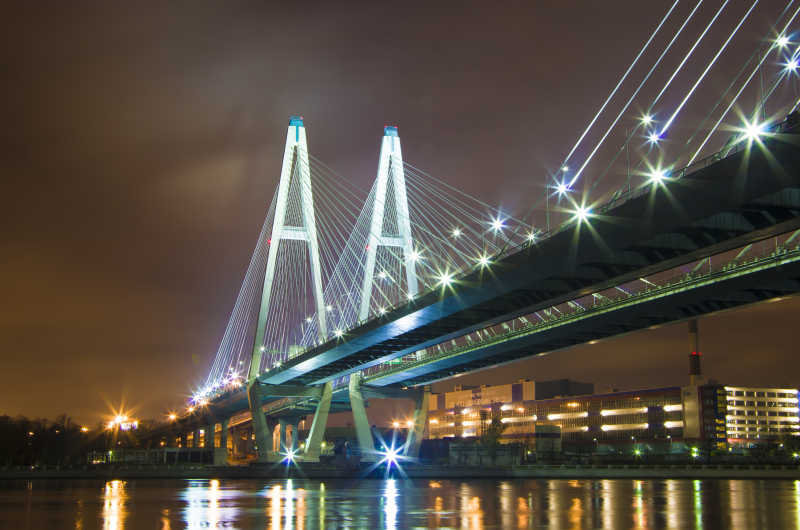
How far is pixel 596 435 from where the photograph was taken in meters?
138

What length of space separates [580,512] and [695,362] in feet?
404

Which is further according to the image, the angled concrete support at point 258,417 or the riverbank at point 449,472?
the angled concrete support at point 258,417

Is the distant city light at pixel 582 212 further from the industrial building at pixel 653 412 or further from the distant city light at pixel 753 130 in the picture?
the industrial building at pixel 653 412

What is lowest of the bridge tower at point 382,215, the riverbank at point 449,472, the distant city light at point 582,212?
the riverbank at point 449,472

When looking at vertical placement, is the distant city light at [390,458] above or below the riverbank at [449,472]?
above

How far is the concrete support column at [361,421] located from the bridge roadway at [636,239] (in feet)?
70.7

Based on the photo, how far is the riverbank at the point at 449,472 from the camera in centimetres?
5633

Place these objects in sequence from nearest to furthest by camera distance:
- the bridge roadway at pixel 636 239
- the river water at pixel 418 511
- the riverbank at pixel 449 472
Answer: the river water at pixel 418 511, the bridge roadway at pixel 636 239, the riverbank at pixel 449 472

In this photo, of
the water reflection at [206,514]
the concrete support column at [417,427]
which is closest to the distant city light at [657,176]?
the water reflection at [206,514]

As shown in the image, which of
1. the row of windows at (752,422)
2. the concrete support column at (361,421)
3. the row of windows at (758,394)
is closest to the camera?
the concrete support column at (361,421)

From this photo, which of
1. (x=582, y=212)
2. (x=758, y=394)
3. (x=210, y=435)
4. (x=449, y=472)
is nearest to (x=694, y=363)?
(x=758, y=394)

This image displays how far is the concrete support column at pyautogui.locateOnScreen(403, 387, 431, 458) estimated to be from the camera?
73.8m

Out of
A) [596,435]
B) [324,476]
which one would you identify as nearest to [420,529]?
[324,476]

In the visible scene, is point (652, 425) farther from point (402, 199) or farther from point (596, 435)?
point (402, 199)
